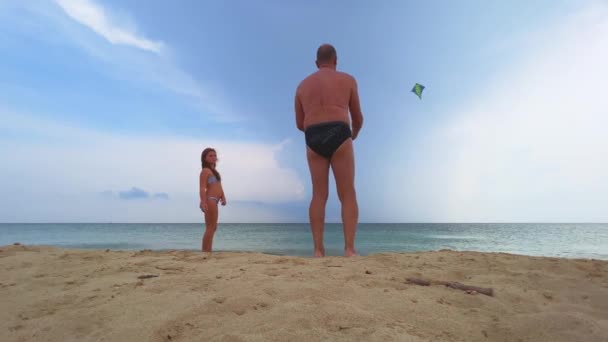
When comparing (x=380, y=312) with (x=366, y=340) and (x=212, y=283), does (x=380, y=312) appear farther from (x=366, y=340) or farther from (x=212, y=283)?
(x=212, y=283)

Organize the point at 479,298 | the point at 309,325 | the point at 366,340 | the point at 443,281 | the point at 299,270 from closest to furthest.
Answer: the point at 366,340
the point at 309,325
the point at 479,298
the point at 443,281
the point at 299,270

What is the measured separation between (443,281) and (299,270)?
1.14m

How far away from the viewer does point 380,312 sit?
1926mm

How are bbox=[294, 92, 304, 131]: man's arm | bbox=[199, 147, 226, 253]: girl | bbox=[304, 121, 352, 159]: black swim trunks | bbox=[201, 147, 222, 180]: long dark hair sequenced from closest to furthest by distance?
bbox=[304, 121, 352, 159]: black swim trunks < bbox=[294, 92, 304, 131]: man's arm < bbox=[199, 147, 226, 253]: girl < bbox=[201, 147, 222, 180]: long dark hair

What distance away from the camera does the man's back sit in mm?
4254

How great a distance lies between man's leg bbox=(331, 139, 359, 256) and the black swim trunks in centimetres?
8

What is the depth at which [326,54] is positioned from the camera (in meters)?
4.55

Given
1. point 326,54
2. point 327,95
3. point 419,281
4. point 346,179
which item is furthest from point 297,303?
point 326,54

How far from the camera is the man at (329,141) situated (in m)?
4.22

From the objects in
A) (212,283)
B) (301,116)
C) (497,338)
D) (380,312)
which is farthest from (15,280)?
(497,338)

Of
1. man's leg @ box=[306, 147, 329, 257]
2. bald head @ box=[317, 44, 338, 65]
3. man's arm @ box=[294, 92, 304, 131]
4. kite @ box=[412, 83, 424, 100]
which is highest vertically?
bald head @ box=[317, 44, 338, 65]

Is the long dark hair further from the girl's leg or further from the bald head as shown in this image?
the bald head

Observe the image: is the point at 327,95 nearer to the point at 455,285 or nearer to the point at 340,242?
the point at 455,285

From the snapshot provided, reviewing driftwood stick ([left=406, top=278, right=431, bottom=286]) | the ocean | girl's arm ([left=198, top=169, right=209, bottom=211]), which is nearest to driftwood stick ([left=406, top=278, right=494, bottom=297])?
driftwood stick ([left=406, top=278, right=431, bottom=286])
